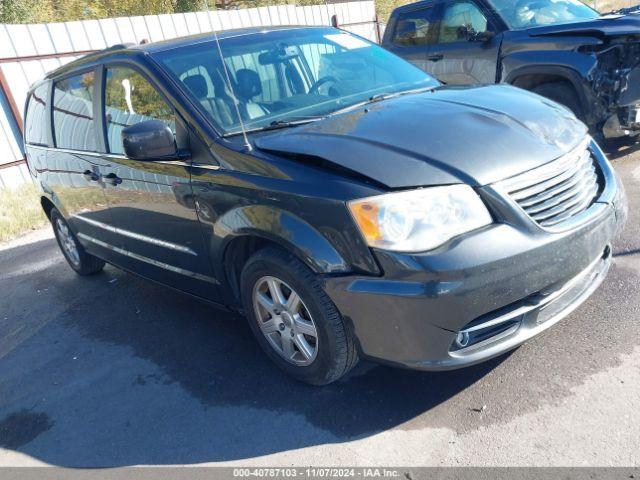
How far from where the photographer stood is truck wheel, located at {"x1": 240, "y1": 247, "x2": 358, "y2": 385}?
2643mm

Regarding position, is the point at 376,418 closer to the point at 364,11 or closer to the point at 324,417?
the point at 324,417

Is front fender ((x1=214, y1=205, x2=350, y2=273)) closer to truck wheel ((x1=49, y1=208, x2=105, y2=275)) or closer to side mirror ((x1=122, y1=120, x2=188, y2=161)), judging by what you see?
side mirror ((x1=122, y1=120, x2=188, y2=161))

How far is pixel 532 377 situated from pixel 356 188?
1.35m

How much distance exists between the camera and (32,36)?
9117 mm

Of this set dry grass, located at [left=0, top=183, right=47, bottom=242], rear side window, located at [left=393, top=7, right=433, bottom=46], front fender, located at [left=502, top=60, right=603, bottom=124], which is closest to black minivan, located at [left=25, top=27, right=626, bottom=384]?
front fender, located at [left=502, top=60, right=603, bottom=124]

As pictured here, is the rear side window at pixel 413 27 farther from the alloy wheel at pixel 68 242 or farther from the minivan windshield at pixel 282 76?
the alloy wheel at pixel 68 242

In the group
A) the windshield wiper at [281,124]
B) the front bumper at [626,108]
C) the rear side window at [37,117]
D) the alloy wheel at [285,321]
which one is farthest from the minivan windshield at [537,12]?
the rear side window at [37,117]

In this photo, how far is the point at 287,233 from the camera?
2.64m

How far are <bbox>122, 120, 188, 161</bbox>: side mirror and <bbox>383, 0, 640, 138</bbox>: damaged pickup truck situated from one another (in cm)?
421

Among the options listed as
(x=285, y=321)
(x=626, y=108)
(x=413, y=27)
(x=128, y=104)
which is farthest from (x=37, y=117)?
(x=626, y=108)

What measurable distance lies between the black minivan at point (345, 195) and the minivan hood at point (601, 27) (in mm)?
2475

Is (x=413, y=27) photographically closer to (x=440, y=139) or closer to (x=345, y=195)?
(x=440, y=139)

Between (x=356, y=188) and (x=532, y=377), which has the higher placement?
(x=356, y=188)

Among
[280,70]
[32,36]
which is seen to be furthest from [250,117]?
[32,36]
